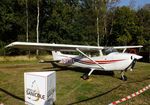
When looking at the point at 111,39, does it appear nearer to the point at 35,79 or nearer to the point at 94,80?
the point at 94,80

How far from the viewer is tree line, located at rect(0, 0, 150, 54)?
36.4 meters

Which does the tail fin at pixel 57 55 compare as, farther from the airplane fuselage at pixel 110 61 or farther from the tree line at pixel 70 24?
the tree line at pixel 70 24

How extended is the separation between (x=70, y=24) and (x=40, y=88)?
34.2 metres

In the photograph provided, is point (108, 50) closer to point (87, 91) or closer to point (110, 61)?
point (110, 61)

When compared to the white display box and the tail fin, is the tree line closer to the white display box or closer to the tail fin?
the tail fin

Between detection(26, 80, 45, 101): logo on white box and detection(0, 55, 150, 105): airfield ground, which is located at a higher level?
detection(26, 80, 45, 101): logo on white box

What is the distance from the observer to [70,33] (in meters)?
39.9

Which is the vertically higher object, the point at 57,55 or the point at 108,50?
the point at 108,50

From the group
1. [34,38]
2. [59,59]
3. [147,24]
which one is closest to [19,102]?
[59,59]

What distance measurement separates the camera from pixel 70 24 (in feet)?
133

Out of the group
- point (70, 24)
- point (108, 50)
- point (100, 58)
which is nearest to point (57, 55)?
point (100, 58)

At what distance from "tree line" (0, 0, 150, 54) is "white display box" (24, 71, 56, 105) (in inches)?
1088

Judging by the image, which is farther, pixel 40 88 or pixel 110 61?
pixel 110 61

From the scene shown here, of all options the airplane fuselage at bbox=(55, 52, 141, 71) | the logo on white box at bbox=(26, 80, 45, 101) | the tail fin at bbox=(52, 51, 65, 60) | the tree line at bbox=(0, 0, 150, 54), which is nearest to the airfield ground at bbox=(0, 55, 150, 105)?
the airplane fuselage at bbox=(55, 52, 141, 71)
